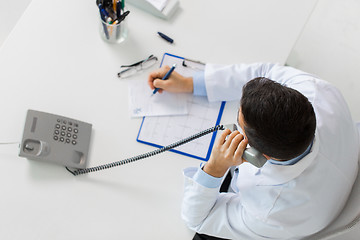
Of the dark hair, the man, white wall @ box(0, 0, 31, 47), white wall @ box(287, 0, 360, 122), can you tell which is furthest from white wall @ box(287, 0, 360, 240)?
white wall @ box(0, 0, 31, 47)

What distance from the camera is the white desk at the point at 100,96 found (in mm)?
1021

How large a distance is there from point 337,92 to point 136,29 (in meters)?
0.69

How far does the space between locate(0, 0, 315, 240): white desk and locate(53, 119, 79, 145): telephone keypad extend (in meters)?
0.06

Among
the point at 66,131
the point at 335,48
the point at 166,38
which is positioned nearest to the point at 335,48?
the point at 335,48

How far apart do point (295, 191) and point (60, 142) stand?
0.67 metres

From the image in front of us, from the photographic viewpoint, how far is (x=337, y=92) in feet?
3.45

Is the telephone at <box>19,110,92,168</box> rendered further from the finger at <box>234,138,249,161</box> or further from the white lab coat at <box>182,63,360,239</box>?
the finger at <box>234,138,249,161</box>

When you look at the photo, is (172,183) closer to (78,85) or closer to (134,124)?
(134,124)

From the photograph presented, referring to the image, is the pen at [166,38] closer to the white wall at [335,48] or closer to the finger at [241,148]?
the finger at [241,148]

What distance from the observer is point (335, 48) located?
2057mm

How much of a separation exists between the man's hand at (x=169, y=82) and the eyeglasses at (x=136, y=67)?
0.20 feet

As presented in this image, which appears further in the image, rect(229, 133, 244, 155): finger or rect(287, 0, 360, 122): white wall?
rect(287, 0, 360, 122): white wall

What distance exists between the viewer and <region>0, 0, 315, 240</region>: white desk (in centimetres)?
102

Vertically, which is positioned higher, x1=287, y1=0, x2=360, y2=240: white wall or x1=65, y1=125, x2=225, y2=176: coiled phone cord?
x1=287, y1=0, x2=360, y2=240: white wall
